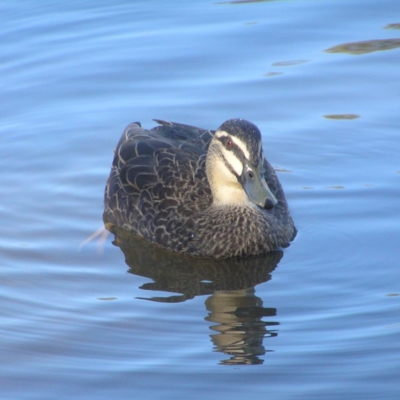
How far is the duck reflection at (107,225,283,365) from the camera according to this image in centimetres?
797

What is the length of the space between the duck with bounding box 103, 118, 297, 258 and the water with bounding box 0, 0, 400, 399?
224 mm

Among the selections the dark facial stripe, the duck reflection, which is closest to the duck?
the dark facial stripe

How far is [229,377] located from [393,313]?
162 cm

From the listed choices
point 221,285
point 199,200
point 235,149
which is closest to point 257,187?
point 235,149

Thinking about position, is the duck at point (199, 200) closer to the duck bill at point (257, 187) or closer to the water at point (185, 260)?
Answer: the duck bill at point (257, 187)

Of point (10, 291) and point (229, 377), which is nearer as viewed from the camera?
point (229, 377)

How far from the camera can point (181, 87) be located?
43.3 ft

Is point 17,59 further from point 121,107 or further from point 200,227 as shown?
point 200,227

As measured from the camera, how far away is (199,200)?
1005 centimetres

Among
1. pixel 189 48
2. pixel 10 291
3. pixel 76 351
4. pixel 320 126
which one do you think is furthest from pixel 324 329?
pixel 189 48

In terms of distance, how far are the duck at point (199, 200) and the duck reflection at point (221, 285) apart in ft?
0.42

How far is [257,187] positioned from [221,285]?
95 cm

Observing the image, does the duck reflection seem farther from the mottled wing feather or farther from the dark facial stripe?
the dark facial stripe

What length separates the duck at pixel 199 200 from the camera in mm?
9570
